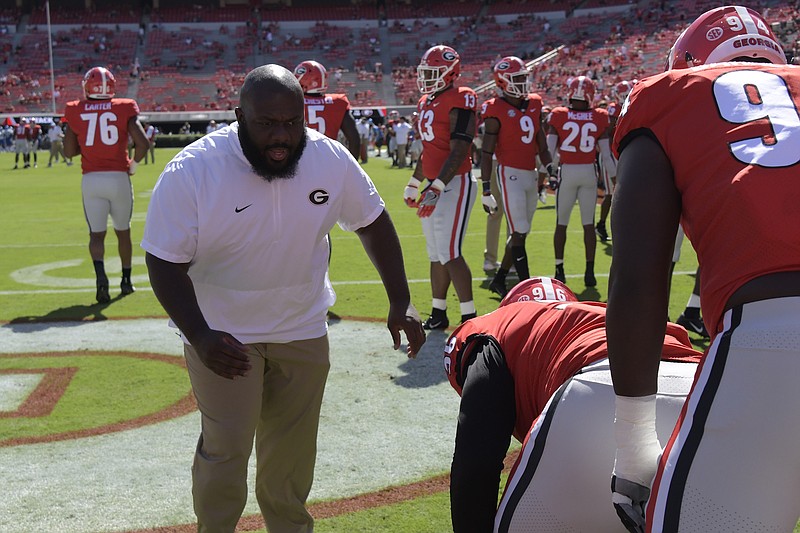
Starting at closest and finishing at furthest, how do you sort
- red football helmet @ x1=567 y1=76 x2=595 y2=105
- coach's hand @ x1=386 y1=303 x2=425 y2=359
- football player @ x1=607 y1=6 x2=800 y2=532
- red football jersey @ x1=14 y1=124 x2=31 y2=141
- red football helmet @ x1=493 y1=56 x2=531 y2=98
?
1. football player @ x1=607 y1=6 x2=800 y2=532
2. coach's hand @ x1=386 y1=303 x2=425 y2=359
3. red football helmet @ x1=493 y1=56 x2=531 y2=98
4. red football helmet @ x1=567 y1=76 x2=595 y2=105
5. red football jersey @ x1=14 y1=124 x2=31 y2=141

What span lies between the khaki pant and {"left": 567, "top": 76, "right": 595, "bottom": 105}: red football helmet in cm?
652

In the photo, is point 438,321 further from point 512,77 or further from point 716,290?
point 716,290

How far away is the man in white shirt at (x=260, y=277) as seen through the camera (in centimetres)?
284

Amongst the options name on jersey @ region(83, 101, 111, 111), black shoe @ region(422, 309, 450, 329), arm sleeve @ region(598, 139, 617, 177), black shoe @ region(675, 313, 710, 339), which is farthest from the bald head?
arm sleeve @ region(598, 139, 617, 177)

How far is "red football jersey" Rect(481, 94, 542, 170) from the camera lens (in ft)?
26.7

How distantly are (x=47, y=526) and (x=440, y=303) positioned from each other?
3901 mm

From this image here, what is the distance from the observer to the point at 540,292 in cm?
344

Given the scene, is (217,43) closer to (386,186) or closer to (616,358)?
(386,186)

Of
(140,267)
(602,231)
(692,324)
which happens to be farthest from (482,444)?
(602,231)

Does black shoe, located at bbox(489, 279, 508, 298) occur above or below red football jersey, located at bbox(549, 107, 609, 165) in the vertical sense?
below

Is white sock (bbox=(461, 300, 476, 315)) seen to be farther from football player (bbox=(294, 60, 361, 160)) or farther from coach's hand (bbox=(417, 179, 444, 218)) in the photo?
football player (bbox=(294, 60, 361, 160))

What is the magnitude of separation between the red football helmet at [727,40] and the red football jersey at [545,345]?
85 centimetres

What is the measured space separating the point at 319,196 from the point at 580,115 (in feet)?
20.8

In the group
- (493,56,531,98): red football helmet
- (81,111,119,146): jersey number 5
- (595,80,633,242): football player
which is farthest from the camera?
(595,80,633,242): football player
